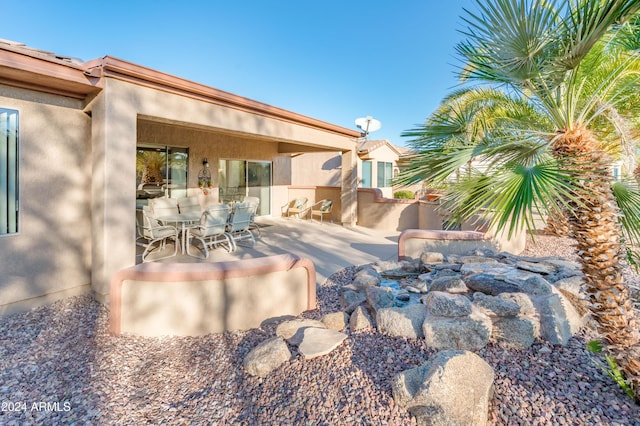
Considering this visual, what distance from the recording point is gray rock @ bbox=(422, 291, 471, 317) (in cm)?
349

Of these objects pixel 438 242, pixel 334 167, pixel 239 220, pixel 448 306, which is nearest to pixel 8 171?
pixel 239 220

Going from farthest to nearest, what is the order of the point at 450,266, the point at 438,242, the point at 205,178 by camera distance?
1. the point at 205,178
2. the point at 438,242
3. the point at 450,266

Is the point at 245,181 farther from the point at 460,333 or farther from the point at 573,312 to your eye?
the point at 573,312

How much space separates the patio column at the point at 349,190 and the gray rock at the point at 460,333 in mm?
9161

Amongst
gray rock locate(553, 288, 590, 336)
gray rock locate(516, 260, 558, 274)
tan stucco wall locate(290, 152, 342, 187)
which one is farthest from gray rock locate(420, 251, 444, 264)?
tan stucco wall locate(290, 152, 342, 187)

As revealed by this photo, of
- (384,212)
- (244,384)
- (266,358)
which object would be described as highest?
(384,212)

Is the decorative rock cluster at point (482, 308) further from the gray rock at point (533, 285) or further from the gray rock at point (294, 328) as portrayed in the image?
the gray rock at point (294, 328)

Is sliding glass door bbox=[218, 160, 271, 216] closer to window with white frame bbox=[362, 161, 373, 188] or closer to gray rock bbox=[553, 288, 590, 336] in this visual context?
window with white frame bbox=[362, 161, 373, 188]

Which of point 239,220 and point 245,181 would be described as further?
point 245,181

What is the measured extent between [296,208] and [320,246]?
5063 millimetres

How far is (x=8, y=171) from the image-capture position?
4.83m

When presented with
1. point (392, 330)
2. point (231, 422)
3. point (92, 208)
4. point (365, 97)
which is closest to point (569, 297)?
point (392, 330)

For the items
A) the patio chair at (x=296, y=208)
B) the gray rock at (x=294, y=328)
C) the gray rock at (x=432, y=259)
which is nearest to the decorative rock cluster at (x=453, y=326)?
the gray rock at (x=294, y=328)

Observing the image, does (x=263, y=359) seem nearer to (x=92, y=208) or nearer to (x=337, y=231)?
(x=92, y=208)
